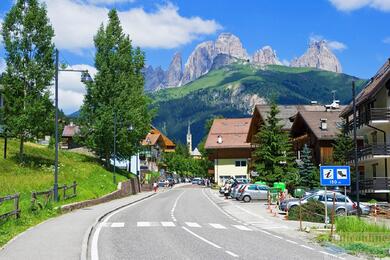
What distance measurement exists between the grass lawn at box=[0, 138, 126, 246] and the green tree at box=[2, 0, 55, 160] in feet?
8.38

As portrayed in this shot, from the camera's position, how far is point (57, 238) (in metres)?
17.5

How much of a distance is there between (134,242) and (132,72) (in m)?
45.0

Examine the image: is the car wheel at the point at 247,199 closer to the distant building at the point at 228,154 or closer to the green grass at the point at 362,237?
the green grass at the point at 362,237

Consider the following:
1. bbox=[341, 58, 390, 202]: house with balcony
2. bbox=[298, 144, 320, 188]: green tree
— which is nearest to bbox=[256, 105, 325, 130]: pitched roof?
bbox=[298, 144, 320, 188]: green tree

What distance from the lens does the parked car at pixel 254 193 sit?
49125 mm

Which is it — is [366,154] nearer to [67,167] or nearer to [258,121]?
[67,167]

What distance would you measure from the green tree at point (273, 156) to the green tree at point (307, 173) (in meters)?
1.74

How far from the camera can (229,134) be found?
101125 millimetres

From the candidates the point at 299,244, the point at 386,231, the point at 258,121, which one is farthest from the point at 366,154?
the point at 258,121

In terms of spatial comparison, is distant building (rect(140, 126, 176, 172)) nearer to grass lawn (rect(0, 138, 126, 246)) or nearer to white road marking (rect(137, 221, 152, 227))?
grass lawn (rect(0, 138, 126, 246))

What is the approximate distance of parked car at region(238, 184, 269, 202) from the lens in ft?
161

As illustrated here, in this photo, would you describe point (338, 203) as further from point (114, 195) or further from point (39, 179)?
point (114, 195)

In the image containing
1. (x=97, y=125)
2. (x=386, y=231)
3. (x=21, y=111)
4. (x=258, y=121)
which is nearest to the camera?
(x=386, y=231)

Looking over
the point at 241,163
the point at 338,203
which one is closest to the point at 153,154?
the point at 241,163
